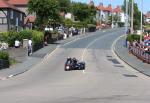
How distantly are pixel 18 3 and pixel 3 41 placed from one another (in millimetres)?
55255

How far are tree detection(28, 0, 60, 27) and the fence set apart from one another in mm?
20869

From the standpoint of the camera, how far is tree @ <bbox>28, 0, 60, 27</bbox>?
88.4 m

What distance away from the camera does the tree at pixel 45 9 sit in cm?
8844

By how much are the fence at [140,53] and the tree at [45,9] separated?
822 inches

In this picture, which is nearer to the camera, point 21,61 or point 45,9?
point 21,61

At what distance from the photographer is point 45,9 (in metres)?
Result: 89.3

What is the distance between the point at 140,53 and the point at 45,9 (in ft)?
102

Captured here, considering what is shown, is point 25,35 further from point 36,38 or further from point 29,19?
point 29,19

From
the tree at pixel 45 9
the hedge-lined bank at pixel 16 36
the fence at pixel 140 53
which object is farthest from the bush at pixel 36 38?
the tree at pixel 45 9

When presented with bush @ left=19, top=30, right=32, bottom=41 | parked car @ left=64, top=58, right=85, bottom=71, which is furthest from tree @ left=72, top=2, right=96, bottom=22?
parked car @ left=64, top=58, right=85, bottom=71

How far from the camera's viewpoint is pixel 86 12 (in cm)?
15062

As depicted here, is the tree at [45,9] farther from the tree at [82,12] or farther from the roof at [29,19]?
the tree at [82,12]

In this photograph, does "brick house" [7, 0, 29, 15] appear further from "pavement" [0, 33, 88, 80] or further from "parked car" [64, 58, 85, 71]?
"parked car" [64, 58, 85, 71]

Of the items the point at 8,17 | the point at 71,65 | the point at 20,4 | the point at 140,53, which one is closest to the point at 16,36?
the point at 140,53
